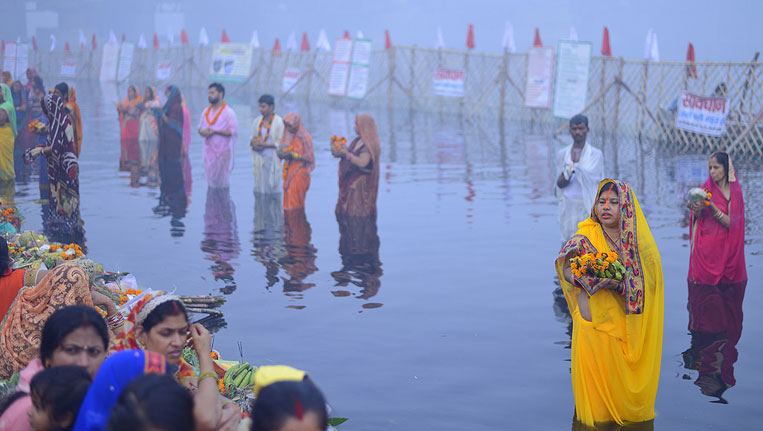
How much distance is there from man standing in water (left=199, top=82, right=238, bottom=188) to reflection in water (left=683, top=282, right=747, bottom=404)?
7073mm

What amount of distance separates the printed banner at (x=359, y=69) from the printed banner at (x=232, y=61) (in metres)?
7.15

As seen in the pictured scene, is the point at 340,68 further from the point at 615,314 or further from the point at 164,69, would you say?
the point at 615,314

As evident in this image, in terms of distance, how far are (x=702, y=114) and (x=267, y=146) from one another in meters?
8.87

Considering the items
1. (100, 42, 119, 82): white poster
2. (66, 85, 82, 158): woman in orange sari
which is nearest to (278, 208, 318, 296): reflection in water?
(66, 85, 82, 158): woman in orange sari

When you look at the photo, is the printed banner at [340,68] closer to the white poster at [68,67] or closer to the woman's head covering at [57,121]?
the woman's head covering at [57,121]

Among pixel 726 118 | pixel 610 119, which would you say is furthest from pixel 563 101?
pixel 726 118

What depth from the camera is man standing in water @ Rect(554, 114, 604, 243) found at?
8.12 meters

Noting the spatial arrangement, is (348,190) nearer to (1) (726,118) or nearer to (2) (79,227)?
(2) (79,227)

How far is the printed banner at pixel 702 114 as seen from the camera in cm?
1608

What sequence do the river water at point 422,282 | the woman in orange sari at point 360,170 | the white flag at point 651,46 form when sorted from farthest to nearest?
the white flag at point 651,46 < the woman in orange sari at point 360,170 < the river water at point 422,282

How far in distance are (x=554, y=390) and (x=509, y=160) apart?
35.9 feet

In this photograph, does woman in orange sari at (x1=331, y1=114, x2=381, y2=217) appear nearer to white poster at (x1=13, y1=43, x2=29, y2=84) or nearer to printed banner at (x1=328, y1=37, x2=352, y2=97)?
printed banner at (x1=328, y1=37, x2=352, y2=97)

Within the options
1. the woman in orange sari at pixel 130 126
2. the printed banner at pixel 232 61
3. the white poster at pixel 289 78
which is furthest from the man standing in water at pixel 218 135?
the printed banner at pixel 232 61

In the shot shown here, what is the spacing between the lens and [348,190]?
35.4 feet
